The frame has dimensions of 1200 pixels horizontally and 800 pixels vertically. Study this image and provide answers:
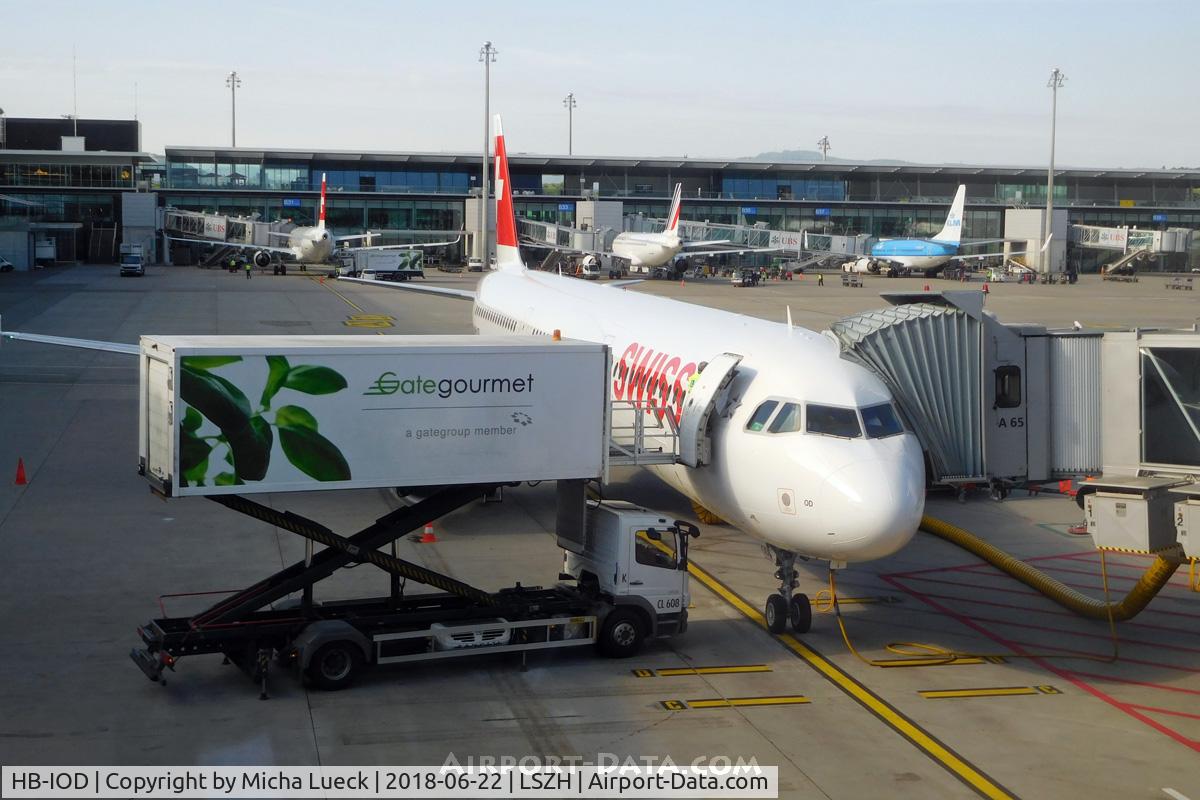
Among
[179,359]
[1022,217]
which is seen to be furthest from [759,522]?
[1022,217]

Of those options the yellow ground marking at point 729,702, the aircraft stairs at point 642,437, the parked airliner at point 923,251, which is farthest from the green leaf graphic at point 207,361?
A: the parked airliner at point 923,251

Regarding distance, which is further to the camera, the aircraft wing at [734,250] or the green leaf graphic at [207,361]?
Answer: the aircraft wing at [734,250]

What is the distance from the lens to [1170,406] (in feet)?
61.1

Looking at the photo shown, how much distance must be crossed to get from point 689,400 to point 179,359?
8417 millimetres

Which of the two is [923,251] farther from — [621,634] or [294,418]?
[294,418]

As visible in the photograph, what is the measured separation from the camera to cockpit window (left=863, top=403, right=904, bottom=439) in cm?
1795

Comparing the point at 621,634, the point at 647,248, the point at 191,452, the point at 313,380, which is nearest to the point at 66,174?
the point at 647,248

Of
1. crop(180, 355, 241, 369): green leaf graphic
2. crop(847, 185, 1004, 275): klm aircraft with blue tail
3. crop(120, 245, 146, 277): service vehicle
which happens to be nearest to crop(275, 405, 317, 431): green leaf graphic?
crop(180, 355, 241, 369): green leaf graphic

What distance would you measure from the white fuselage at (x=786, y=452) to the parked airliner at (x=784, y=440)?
20 millimetres

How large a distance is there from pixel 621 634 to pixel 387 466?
13.6ft

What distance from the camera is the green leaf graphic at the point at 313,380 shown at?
16.2m

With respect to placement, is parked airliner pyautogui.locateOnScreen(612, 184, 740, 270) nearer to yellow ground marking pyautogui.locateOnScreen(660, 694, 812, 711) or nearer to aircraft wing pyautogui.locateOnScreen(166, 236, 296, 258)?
aircraft wing pyautogui.locateOnScreen(166, 236, 296, 258)

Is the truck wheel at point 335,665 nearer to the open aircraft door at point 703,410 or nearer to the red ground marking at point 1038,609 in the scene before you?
the open aircraft door at point 703,410

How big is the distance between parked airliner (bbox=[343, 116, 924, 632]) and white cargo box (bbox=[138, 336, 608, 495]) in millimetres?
2423
